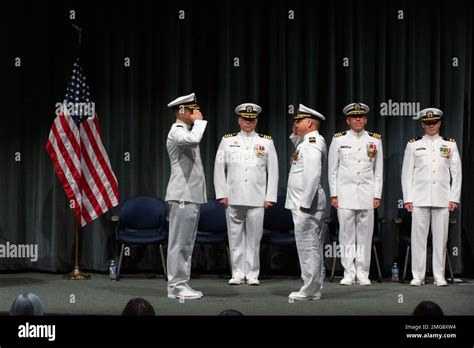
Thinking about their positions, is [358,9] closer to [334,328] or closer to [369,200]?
[369,200]

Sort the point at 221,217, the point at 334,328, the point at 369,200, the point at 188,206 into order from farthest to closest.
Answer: the point at 221,217 < the point at 369,200 < the point at 188,206 < the point at 334,328

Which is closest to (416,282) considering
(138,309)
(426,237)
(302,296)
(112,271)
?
(426,237)

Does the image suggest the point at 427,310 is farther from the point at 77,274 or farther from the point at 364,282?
the point at 77,274

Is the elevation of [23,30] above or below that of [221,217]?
above

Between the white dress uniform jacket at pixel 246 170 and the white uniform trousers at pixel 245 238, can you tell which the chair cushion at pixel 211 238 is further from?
the white dress uniform jacket at pixel 246 170

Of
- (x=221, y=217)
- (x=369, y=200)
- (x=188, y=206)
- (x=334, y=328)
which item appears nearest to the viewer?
(x=334, y=328)

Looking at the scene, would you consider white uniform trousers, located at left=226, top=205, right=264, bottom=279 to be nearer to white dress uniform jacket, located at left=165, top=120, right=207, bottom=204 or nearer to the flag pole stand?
white dress uniform jacket, located at left=165, top=120, right=207, bottom=204

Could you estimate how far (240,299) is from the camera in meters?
6.25

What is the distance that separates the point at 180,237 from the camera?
5.96 metres

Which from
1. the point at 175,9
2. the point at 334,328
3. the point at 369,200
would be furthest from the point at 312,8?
the point at 334,328

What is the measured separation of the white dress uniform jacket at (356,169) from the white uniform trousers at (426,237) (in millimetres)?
463

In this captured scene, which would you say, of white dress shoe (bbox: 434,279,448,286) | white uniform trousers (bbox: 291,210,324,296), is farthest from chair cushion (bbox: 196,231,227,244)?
white dress shoe (bbox: 434,279,448,286)

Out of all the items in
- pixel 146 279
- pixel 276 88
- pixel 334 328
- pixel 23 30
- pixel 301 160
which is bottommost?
pixel 146 279

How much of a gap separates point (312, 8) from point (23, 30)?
10.5 ft
